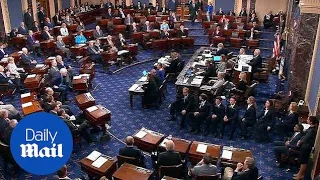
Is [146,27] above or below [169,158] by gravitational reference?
above

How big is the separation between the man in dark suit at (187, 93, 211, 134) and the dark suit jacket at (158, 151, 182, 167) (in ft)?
8.60

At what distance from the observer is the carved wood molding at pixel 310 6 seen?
9.52 m

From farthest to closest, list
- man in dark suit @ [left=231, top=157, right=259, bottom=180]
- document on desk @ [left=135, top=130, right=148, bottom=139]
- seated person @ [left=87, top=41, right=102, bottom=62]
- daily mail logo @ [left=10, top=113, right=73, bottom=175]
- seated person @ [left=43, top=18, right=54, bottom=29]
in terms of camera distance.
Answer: seated person @ [left=43, top=18, right=54, bottom=29] < seated person @ [left=87, top=41, right=102, bottom=62] < document on desk @ [left=135, top=130, right=148, bottom=139] < man in dark suit @ [left=231, top=157, right=259, bottom=180] < daily mail logo @ [left=10, top=113, right=73, bottom=175]

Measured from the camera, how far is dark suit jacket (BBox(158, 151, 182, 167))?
7125 mm

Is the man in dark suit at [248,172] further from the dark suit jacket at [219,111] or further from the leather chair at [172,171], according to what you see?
the dark suit jacket at [219,111]

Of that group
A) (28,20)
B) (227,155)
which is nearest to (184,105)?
(227,155)

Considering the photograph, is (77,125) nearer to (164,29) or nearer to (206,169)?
(206,169)

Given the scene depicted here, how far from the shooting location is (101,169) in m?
7.25

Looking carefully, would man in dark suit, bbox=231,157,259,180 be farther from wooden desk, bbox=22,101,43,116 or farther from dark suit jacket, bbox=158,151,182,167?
wooden desk, bbox=22,101,43,116

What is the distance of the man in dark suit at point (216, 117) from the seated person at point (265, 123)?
0.92m

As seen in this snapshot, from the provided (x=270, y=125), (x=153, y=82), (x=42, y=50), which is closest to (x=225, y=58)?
(x=153, y=82)

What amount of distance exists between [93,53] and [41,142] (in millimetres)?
11252

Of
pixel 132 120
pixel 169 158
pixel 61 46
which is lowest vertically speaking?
pixel 132 120

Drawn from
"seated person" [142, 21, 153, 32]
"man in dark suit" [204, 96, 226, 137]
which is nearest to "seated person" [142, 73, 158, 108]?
"man in dark suit" [204, 96, 226, 137]
